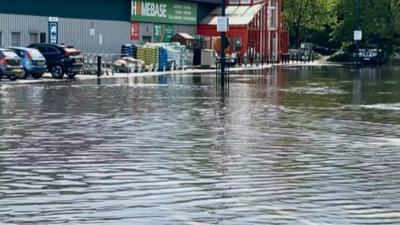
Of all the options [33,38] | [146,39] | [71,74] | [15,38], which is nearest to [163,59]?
[146,39]

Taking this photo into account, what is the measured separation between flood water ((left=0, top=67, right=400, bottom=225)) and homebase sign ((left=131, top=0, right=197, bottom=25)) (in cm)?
3758

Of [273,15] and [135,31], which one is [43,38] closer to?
[135,31]

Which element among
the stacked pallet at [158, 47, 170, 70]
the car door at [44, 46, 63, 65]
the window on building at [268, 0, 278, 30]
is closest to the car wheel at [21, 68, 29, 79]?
the car door at [44, 46, 63, 65]

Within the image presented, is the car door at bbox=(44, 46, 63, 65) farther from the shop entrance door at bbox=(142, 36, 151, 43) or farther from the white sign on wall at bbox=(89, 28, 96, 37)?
the shop entrance door at bbox=(142, 36, 151, 43)

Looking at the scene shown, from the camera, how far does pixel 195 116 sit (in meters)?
21.1

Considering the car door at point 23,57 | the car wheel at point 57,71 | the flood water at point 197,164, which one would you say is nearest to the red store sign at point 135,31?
the car wheel at point 57,71

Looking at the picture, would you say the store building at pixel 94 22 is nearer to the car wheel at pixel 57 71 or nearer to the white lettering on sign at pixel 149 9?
the white lettering on sign at pixel 149 9

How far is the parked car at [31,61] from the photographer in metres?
40.8

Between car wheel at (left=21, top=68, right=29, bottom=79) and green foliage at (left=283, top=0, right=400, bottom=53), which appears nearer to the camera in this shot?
car wheel at (left=21, top=68, right=29, bottom=79)

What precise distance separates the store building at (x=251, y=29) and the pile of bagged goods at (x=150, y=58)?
43.5ft

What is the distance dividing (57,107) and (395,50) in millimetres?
70276

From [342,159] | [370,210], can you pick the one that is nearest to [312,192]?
[370,210]

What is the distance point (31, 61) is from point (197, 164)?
1154 inches

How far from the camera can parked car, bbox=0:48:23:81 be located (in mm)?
38403
